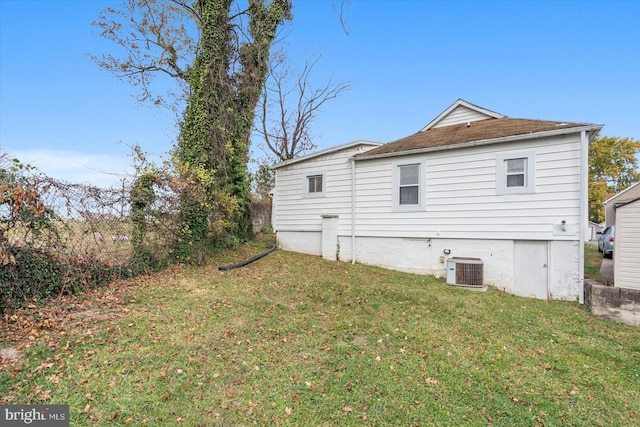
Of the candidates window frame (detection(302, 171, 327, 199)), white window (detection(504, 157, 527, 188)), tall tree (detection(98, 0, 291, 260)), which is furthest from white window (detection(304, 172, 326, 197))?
white window (detection(504, 157, 527, 188))

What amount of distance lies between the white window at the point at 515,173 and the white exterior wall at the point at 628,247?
1.70 m

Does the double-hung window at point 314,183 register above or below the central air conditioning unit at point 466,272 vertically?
above

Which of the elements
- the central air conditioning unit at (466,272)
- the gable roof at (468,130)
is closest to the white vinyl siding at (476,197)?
the gable roof at (468,130)

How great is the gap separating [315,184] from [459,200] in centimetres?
485

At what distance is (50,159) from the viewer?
5.19 meters

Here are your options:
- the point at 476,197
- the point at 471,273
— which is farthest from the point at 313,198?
the point at 471,273

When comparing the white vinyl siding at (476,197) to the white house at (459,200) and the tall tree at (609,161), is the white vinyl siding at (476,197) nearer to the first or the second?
A: the white house at (459,200)

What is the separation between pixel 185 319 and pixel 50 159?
3.80m

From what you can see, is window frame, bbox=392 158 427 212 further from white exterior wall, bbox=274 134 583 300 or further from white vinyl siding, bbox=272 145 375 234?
white vinyl siding, bbox=272 145 375 234

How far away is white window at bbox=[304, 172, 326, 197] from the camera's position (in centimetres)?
1041

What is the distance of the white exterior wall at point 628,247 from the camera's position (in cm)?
587

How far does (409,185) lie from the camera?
888 cm

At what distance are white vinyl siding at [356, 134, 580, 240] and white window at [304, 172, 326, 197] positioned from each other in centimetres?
138

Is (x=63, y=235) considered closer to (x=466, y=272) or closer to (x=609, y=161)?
(x=466, y=272)
